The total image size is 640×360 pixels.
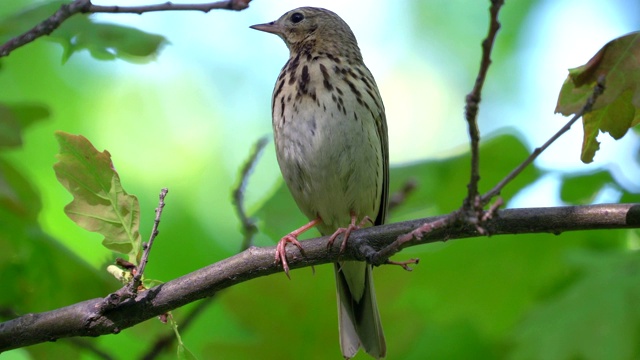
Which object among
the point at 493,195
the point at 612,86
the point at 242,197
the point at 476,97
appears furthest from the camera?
the point at 242,197

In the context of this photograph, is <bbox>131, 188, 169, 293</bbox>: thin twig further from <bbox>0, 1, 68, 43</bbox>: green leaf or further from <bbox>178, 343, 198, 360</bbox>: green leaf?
<bbox>0, 1, 68, 43</bbox>: green leaf

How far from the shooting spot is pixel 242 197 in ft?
15.0

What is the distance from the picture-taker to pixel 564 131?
240 centimetres

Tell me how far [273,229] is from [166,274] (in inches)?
49.2

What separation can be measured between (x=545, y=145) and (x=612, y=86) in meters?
0.61

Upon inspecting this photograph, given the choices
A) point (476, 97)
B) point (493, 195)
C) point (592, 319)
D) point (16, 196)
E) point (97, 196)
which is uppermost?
point (476, 97)

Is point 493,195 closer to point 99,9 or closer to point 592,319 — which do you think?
point 99,9

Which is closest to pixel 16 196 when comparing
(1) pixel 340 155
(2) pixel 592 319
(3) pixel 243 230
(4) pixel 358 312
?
(3) pixel 243 230

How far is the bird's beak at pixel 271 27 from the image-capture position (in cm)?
634

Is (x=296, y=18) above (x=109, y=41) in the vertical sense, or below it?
below

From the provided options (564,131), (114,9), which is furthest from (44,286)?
(564,131)

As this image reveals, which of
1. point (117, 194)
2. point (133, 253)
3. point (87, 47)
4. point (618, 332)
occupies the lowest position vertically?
point (618, 332)

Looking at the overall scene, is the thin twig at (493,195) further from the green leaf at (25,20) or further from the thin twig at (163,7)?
the green leaf at (25,20)

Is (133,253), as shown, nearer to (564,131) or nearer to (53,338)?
(53,338)
